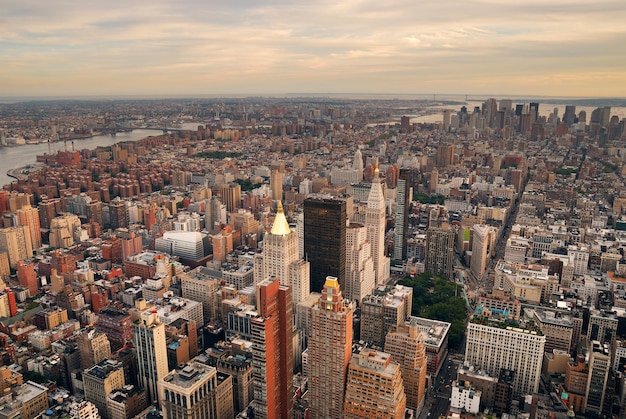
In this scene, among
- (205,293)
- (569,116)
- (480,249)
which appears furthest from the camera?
(569,116)

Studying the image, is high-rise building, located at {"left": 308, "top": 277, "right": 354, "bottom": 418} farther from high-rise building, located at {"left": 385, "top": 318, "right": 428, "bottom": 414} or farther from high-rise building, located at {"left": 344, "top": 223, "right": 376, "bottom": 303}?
high-rise building, located at {"left": 344, "top": 223, "right": 376, "bottom": 303}

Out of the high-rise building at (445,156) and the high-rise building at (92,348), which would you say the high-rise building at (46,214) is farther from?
the high-rise building at (445,156)

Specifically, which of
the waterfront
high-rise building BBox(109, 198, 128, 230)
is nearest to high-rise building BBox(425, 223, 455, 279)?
high-rise building BBox(109, 198, 128, 230)

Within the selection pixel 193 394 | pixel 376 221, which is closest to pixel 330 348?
pixel 193 394

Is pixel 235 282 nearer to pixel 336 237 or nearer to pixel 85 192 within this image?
pixel 336 237

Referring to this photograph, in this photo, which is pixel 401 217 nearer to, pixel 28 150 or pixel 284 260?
pixel 284 260

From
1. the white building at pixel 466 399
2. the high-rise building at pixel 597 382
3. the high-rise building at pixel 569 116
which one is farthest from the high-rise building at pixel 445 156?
the white building at pixel 466 399
